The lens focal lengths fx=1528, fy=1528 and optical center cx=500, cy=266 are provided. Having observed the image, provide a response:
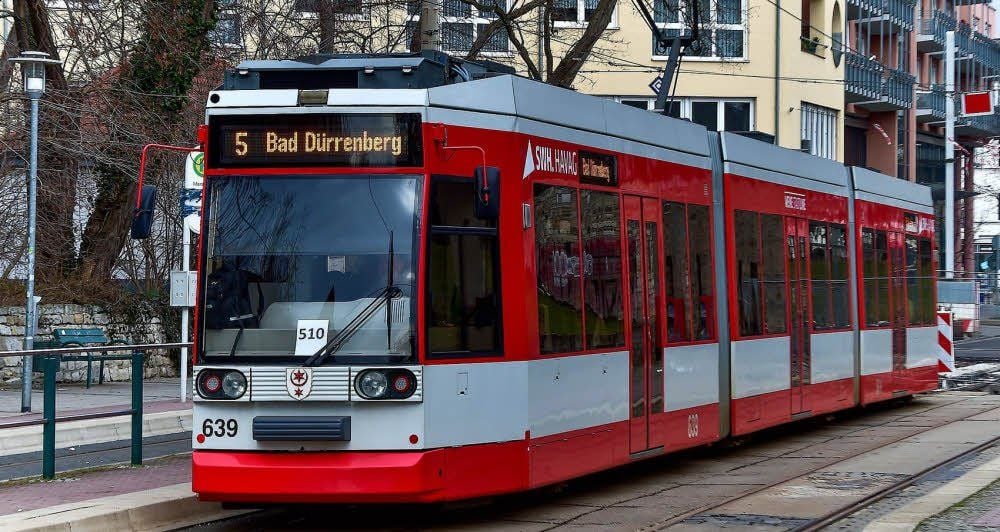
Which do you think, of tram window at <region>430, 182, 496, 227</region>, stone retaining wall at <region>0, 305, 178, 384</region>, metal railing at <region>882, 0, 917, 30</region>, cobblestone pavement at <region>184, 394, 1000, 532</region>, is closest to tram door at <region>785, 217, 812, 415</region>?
cobblestone pavement at <region>184, 394, 1000, 532</region>

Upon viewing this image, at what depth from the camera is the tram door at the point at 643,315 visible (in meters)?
12.1

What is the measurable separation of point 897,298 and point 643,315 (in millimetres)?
9212

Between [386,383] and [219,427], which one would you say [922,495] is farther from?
[219,427]

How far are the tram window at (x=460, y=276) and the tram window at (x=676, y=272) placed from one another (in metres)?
3.19

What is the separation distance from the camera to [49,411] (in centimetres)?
1188

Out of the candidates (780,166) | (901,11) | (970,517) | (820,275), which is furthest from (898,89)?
(970,517)

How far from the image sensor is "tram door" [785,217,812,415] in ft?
53.7

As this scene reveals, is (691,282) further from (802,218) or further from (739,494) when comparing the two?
(802,218)

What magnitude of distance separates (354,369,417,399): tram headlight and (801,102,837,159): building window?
36.6 metres

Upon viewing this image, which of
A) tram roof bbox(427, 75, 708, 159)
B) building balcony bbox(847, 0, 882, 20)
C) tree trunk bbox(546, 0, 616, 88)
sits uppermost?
building balcony bbox(847, 0, 882, 20)

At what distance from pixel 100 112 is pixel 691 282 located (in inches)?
496

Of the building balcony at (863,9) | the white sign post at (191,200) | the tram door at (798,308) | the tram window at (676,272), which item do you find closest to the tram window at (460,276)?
the tram window at (676,272)

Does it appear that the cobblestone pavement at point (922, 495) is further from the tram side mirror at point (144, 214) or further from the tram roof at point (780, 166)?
the tram side mirror at point (144, 214)

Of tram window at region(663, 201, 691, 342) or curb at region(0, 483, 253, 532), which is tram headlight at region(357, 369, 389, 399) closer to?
curb at region(0, 483, 253, 532)
